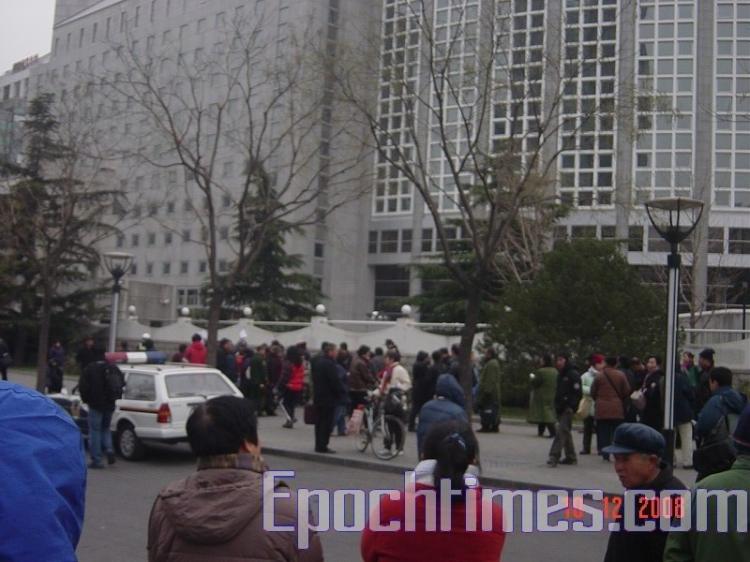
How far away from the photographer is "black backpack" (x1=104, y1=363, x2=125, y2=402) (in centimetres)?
1349

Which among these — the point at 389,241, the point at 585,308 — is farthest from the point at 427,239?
the point at 585,308

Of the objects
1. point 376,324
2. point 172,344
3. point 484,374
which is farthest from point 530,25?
point 172,344

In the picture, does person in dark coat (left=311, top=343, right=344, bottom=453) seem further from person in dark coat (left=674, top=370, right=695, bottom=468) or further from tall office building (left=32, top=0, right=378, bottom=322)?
tall office building (left=32, top=0, right=378, bottom=322)

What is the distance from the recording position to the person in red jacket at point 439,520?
10.7ft

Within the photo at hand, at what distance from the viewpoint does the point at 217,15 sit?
47688mm

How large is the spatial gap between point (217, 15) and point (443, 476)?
1869 inches

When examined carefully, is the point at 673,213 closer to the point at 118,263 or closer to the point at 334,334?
the point at 118,263

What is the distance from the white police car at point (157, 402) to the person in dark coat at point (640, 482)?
10.6 metres

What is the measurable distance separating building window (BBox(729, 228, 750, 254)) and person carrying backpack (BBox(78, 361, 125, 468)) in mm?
37295

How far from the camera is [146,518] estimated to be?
10.0m

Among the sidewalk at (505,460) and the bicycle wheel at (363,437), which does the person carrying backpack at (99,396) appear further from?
the bicycle wheel at (363,437)

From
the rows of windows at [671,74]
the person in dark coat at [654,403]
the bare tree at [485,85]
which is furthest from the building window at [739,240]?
the person in dark coat at [654,403]

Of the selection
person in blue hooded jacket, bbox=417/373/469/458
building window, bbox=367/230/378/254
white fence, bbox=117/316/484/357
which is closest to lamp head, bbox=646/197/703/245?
person in blue hooded jacket, bbox=417/373/469/458

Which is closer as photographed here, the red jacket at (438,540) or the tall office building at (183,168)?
the red jacket at (438,540)
